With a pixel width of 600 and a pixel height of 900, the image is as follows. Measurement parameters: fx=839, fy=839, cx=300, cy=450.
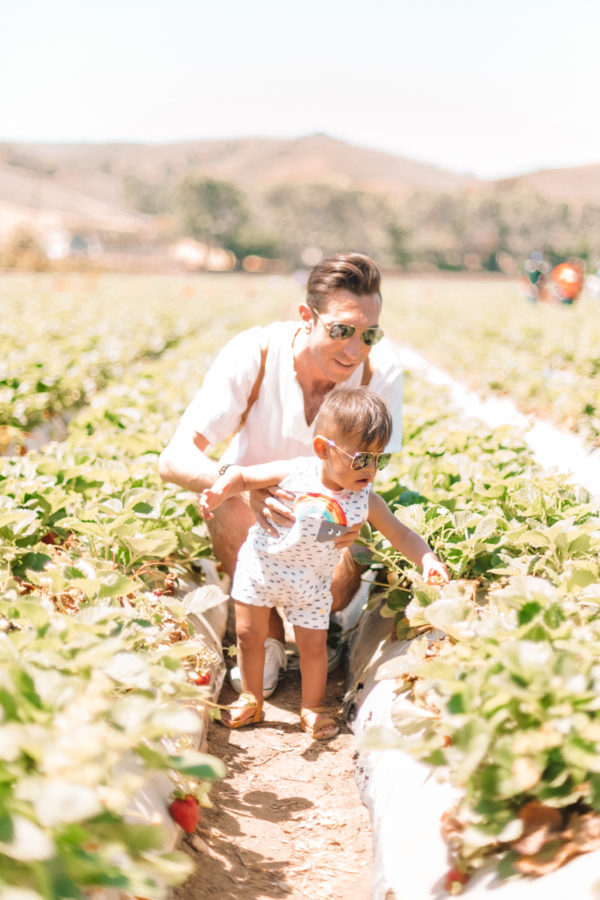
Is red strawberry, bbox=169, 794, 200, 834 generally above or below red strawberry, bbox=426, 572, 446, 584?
below

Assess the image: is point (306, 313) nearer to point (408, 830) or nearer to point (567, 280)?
point (408, 830)

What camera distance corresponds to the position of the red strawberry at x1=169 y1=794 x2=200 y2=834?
240 centimetres

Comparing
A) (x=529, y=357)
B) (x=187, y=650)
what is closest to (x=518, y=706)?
(x=187, y=650)

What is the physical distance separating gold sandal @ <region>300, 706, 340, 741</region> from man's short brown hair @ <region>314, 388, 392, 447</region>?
114 centimetres

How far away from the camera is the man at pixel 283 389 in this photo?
11.3 feet

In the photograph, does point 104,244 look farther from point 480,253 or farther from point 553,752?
point 553,752

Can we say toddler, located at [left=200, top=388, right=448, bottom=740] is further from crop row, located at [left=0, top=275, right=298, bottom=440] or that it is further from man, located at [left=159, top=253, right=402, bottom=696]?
crop row, located at [left=0, top=275, right=298, bottom=440]

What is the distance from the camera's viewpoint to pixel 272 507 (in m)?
3.15

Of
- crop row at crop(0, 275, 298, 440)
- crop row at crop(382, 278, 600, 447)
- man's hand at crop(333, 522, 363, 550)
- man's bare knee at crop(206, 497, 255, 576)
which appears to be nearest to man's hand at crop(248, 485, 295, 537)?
man's hand at crop(333, 522, 363, 550)

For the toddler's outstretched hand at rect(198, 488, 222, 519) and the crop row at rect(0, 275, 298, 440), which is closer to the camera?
the toddler's outstretched hand at rect(198, 488, 222, 519)

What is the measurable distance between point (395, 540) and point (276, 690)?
42.1 inches

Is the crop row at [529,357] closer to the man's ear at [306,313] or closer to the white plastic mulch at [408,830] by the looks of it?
the man's ear at [306,313]

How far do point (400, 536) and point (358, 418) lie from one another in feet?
1.71

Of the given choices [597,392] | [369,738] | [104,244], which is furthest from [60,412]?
[104,244]
